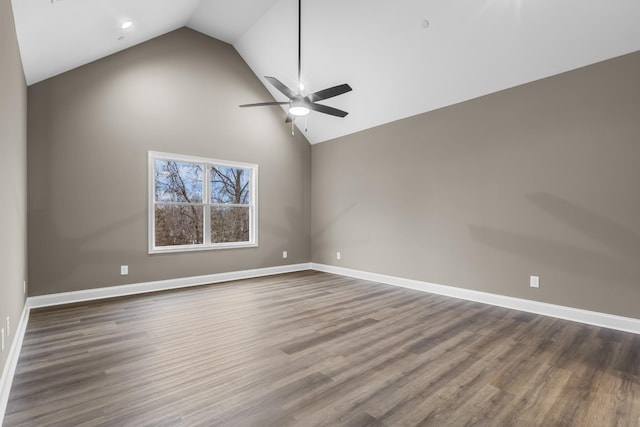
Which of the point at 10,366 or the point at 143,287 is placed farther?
the point at 143,287

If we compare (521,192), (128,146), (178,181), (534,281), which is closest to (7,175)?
(128,146)

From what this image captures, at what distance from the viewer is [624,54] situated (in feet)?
10.4

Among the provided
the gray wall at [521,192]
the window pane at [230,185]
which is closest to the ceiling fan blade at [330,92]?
the gray wall at [521,192]

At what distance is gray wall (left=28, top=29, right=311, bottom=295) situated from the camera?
4.00 metres

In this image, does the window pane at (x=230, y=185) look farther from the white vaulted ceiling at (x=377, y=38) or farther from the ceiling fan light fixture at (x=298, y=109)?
the ceiling fan light fixture at (x=298, y=109)

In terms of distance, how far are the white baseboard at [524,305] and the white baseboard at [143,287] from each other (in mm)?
2101

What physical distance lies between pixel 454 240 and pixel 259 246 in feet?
11.6

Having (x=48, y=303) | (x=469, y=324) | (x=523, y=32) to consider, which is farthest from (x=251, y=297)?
(x=523, y=32)

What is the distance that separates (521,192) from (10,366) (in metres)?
5.29

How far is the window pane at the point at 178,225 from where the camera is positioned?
5.03 m

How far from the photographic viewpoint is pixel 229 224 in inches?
228

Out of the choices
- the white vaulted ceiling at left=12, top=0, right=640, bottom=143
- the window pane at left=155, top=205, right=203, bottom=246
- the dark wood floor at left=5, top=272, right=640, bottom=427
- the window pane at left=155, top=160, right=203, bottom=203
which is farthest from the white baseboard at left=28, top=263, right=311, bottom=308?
the white vaulted ceiling at left=12, top=0, right=640, bottom=143

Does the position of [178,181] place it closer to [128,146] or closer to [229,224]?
[128,146]

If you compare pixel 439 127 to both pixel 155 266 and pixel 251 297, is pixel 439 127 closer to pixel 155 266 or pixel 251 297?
pixel 251 297
